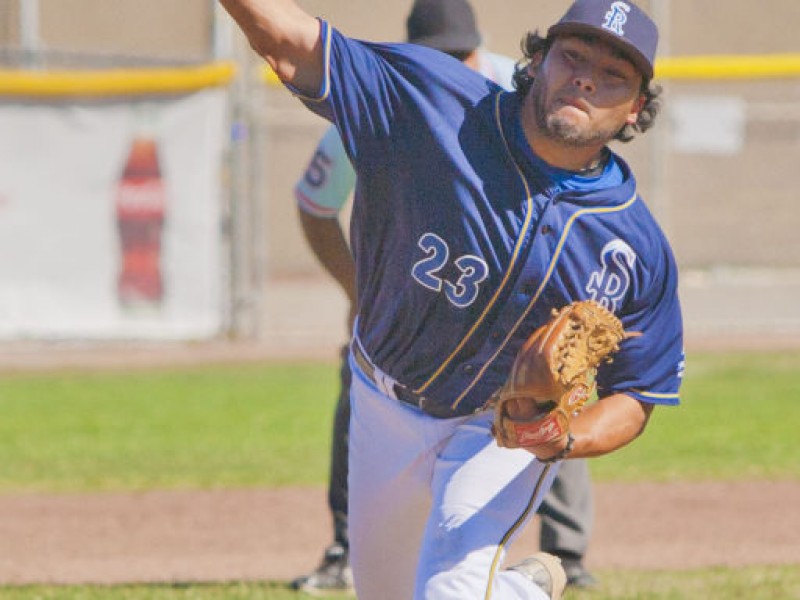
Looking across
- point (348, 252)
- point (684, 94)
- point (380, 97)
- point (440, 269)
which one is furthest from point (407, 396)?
point (684, 94)

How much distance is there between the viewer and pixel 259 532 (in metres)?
7.12

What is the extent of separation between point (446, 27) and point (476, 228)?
6.37 ft

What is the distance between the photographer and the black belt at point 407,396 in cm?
408

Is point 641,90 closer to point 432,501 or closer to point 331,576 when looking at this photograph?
point 432,501

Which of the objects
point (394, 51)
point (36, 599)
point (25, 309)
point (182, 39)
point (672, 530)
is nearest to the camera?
point (394, 51)

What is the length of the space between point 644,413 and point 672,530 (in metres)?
3.32

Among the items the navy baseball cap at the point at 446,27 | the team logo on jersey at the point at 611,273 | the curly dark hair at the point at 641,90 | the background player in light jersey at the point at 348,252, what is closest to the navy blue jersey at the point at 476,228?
the team logo on jersey at the point at 611,273

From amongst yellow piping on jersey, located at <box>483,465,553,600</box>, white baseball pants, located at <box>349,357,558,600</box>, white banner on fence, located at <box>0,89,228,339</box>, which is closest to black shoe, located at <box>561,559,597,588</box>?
white baseball pants, located at <box>349,357,558,600</box>

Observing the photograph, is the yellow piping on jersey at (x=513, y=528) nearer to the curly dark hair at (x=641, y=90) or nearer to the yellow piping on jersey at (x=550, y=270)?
the yellow piping on jersey at (x=550, y=270)

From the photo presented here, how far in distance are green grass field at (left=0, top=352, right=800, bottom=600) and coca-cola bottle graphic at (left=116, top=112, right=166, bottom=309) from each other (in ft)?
3.71

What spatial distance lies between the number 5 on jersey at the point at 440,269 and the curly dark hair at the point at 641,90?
509 millimetres

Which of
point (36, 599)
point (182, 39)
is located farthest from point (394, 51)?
point (182, 39)

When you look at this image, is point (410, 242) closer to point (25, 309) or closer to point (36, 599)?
point (36, 599)

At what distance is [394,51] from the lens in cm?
398
